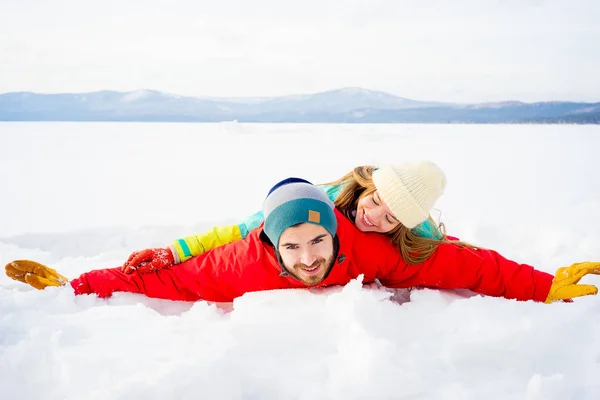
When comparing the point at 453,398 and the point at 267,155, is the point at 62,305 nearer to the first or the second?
the point at 453,398

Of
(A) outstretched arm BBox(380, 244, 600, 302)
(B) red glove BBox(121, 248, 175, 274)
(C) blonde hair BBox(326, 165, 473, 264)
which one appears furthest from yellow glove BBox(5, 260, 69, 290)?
(A) outstretched arm BBox(380, 244, 600, 302)

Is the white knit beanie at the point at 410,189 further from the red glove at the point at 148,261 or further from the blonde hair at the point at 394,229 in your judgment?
the red glove at the point at 148,261

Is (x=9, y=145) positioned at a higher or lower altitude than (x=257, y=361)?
higher

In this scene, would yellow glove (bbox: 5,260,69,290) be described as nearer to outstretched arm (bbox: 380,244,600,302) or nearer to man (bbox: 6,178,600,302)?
man (bbox: 6,178,600,302)

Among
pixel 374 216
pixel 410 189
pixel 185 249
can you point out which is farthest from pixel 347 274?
pixel 185 249

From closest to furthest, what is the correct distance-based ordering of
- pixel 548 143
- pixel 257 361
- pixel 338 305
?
1. pixel 257 361
2. pixel 338 305
3. pixel 548 143

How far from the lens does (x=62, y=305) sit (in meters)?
1.91

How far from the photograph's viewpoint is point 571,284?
7.07ft

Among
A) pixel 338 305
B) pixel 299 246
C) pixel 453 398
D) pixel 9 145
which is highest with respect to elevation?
pixel 9 145

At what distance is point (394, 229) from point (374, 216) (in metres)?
0.12

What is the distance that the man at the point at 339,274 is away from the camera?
83.2 inches

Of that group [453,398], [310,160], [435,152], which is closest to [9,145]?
[310,160]

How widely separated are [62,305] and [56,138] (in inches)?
301

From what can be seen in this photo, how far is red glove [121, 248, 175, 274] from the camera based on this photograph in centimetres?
221
